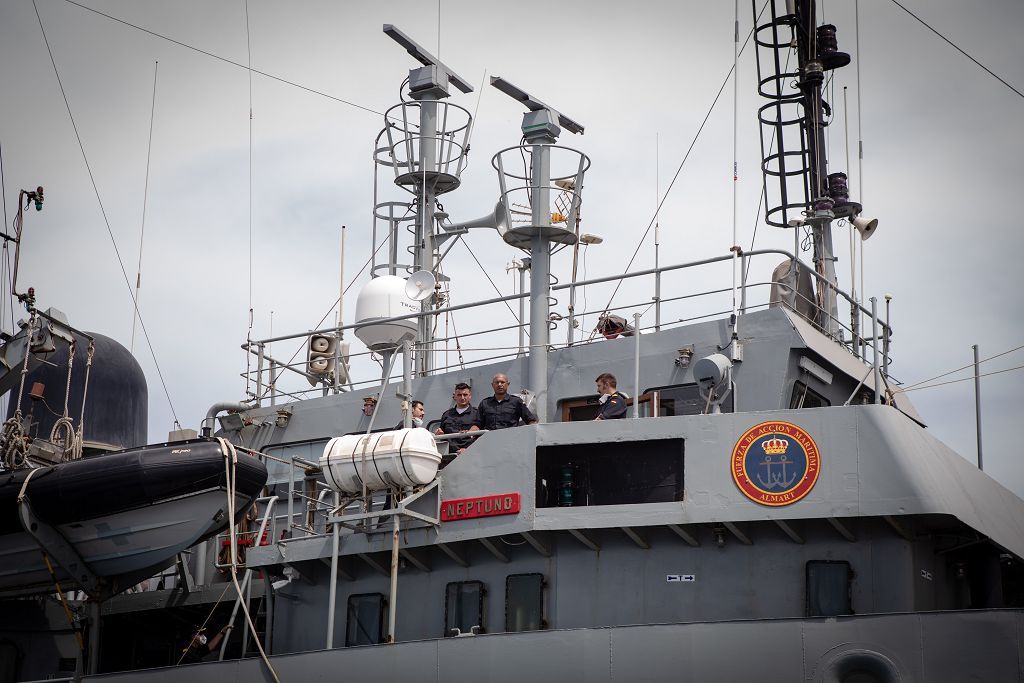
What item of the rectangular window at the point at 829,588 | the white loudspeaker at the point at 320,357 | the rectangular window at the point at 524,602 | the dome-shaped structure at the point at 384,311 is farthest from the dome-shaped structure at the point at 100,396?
the rectangular window at the point at 829,588

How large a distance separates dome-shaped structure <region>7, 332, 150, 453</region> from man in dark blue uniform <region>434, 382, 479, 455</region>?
7.01 meters

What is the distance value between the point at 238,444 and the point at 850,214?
28.0 ft

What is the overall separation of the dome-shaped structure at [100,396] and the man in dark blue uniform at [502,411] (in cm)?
756

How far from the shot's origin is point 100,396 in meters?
20.5

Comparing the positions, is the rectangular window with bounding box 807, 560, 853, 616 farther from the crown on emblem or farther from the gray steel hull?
the crown on emblem

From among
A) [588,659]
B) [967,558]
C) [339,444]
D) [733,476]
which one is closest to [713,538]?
[733,476]

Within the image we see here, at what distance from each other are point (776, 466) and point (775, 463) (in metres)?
0.03

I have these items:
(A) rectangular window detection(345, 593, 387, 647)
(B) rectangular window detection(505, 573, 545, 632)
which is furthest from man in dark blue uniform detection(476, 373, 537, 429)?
(A) rectangular window detection(345, 593, 387, 647)

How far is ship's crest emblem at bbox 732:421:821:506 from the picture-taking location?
479 inches

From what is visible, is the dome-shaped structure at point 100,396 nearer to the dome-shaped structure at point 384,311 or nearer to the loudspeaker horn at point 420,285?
the dome-shaped structure at point 384,311

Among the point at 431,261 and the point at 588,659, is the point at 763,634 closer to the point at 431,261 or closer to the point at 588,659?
the point at 588,659

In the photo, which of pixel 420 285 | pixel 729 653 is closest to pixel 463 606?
pixel 729 653

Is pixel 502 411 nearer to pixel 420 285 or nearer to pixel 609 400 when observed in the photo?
pixel 609 400

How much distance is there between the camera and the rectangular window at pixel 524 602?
43.0 ft
